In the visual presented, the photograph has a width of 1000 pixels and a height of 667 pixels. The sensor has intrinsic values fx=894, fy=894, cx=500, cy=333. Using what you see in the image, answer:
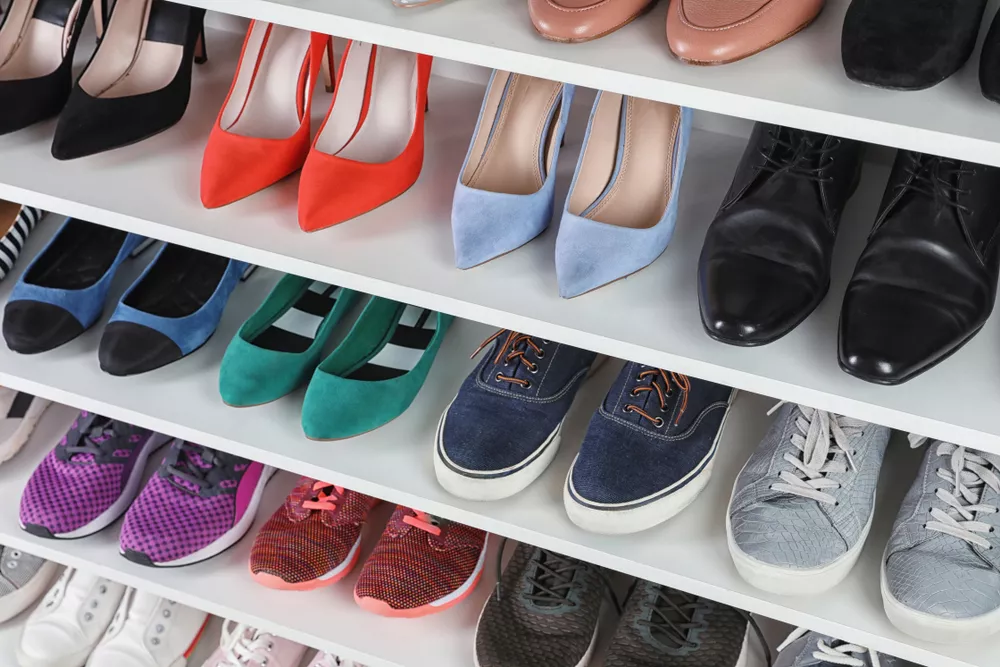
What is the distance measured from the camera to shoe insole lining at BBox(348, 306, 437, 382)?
110 centimetres

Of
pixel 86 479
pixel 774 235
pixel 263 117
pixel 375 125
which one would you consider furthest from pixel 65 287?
pixel 774 235

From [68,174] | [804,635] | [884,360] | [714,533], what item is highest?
[68,174]

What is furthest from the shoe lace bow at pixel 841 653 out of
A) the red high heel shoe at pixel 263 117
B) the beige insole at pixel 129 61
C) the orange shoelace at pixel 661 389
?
the beige insole at pixel 129 61

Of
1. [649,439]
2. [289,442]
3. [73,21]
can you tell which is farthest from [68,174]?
[649,439]

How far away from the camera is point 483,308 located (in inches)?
32.7

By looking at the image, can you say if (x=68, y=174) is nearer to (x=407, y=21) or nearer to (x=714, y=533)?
(x=407, y=21)

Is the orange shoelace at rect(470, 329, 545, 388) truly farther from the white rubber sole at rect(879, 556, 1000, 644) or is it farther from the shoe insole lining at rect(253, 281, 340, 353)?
the white rubber sole at rect(879, 556, 1000, 644)

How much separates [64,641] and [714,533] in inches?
37.9

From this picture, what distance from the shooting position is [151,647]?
130cm

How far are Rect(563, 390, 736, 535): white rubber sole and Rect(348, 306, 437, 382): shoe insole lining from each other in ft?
0.85

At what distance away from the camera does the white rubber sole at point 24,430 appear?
4.38 feet

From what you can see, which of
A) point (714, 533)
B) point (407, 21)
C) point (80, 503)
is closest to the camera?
point (407, 21)

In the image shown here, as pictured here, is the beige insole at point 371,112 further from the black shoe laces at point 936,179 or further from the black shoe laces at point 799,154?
the black shoe laces at point 936,179

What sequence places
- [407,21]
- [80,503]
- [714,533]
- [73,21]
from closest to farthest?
[407,21] → [714,533] → [73,21] → [80,503]
